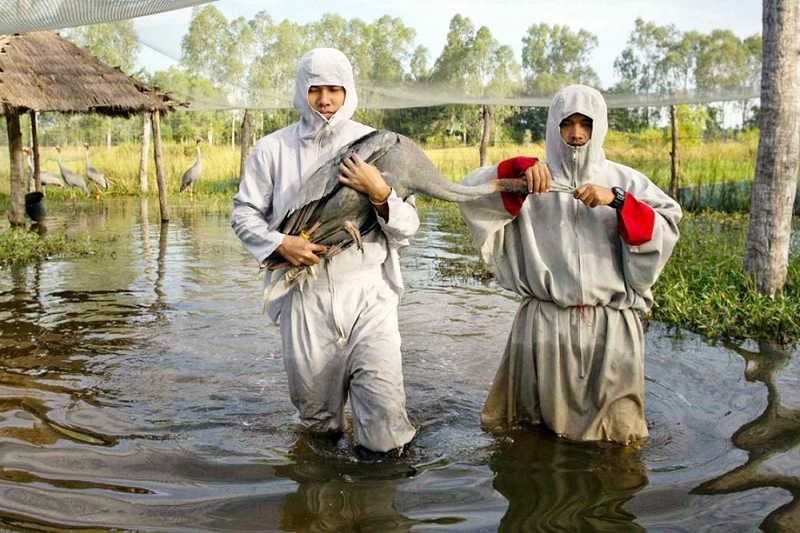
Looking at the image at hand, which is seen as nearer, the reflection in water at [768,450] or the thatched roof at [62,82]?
the reflection in water at [768,450]

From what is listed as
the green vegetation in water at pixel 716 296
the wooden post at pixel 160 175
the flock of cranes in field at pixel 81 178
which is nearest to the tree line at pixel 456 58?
the green vegetation in water at pixel 716 296

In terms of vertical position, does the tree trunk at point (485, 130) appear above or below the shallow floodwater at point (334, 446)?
above

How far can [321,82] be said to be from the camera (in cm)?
332

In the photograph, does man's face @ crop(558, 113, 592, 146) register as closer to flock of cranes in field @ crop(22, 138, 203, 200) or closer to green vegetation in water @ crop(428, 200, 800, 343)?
green vegetation in water @ crop(428, 200, 800, 343)

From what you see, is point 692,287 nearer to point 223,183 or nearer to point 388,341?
point 388,341

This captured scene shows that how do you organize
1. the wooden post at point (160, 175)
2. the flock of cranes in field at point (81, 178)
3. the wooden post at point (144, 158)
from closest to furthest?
the wooden post at point (160, 175), the flock of cranes in field at point (81, 178), the wooden post at point (144, 158)

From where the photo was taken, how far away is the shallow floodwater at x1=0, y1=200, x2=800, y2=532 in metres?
3.06

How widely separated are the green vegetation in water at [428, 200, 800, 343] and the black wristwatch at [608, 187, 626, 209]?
283 centimetres

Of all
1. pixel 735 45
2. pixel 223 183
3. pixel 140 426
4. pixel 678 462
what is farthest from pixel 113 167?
pixel 678 462

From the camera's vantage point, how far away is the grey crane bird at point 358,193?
3.27 m

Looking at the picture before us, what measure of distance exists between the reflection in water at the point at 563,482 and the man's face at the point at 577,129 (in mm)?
1390

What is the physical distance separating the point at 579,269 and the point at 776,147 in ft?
11.9

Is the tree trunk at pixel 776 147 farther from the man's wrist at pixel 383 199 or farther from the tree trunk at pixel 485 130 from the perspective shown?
the tree trunk at pixel 485 130

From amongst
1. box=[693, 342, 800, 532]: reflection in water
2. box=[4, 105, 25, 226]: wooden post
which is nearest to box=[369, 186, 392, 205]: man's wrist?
box=[693, 342, 800, 532]: reflection in water
